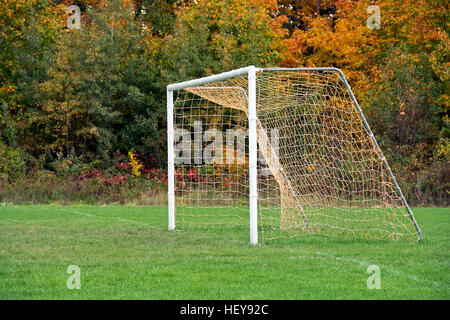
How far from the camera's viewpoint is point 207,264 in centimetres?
723

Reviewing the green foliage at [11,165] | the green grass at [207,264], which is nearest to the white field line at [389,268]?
the green grass at [207,264]

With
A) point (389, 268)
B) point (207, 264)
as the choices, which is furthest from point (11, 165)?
point (389, 268)

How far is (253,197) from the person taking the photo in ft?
29.6

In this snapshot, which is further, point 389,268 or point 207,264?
point 207,264

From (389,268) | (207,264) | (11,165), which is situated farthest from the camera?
(11,165)

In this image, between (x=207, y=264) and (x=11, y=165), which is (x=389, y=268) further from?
(x=11, y=165)

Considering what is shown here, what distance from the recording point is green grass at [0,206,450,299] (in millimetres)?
5664

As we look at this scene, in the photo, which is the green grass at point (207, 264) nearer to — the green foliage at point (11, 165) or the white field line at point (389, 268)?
the white field line at point (389, 268)

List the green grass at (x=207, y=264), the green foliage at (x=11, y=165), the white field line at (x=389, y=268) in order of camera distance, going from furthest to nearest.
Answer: the green foliage at (x=11, y=165), the white field line at (x=389, y=268), the green grass at (x=207, y=264)

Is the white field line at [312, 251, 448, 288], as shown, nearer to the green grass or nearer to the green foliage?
the green grass

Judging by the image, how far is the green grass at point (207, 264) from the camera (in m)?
5.66

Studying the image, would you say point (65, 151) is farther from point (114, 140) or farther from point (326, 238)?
point (326, 238)

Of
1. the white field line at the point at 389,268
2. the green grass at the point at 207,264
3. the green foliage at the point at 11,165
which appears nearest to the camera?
the green grass at the point at 207,264

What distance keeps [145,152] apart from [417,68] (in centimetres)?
1116
